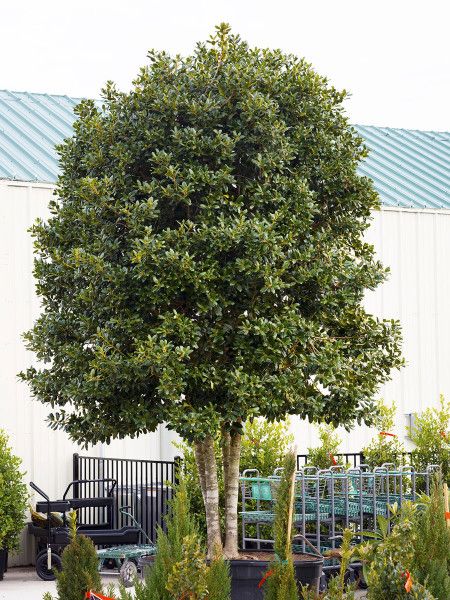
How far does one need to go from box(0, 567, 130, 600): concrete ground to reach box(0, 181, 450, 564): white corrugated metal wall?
1.75ft

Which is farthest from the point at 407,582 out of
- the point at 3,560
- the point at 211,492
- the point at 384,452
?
the point at 384,452

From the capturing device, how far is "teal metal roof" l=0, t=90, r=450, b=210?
56.9ft

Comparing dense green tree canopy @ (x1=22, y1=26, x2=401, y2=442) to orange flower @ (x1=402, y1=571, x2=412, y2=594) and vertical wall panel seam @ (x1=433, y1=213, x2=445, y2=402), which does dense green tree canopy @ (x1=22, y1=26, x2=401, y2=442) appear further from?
vertical wall panel seam @ (x1=433, y1=213, x2=445, y2=402)

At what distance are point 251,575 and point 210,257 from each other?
254cm

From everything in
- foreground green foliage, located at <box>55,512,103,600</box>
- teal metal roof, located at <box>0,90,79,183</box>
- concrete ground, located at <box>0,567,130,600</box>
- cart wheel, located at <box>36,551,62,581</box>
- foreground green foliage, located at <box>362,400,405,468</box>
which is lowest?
concrete ground, located at <box>0,567,130,600</box>

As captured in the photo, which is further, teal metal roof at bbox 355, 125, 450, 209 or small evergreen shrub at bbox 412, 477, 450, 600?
teal metal roof at bbox 355, 125, 450, 209

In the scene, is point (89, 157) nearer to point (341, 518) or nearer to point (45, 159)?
point (341, 518)

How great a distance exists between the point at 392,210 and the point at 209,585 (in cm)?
1427

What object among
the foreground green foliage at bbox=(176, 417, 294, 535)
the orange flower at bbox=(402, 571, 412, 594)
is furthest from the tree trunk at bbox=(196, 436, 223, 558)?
the foreground green foliage at bbox=(176, 417, 294, 535)

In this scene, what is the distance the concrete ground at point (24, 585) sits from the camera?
1322cm

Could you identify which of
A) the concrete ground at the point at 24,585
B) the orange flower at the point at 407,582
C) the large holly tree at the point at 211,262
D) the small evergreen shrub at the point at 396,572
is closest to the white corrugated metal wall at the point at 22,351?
the concrete ground at the point at 24,585

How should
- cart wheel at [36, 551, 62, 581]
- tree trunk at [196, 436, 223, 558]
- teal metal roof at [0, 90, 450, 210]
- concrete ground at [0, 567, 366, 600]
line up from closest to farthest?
tree trunk at [196, 436, 223, 558]
concrete ground at [0, 567, 366, 600]
cart wheel at [36, 551, 62, 581]
teal metal roof at [0, 90, 450, 210]

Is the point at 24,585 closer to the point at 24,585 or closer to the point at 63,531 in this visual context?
the point at 24,585

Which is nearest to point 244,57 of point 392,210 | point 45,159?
point 45,159
